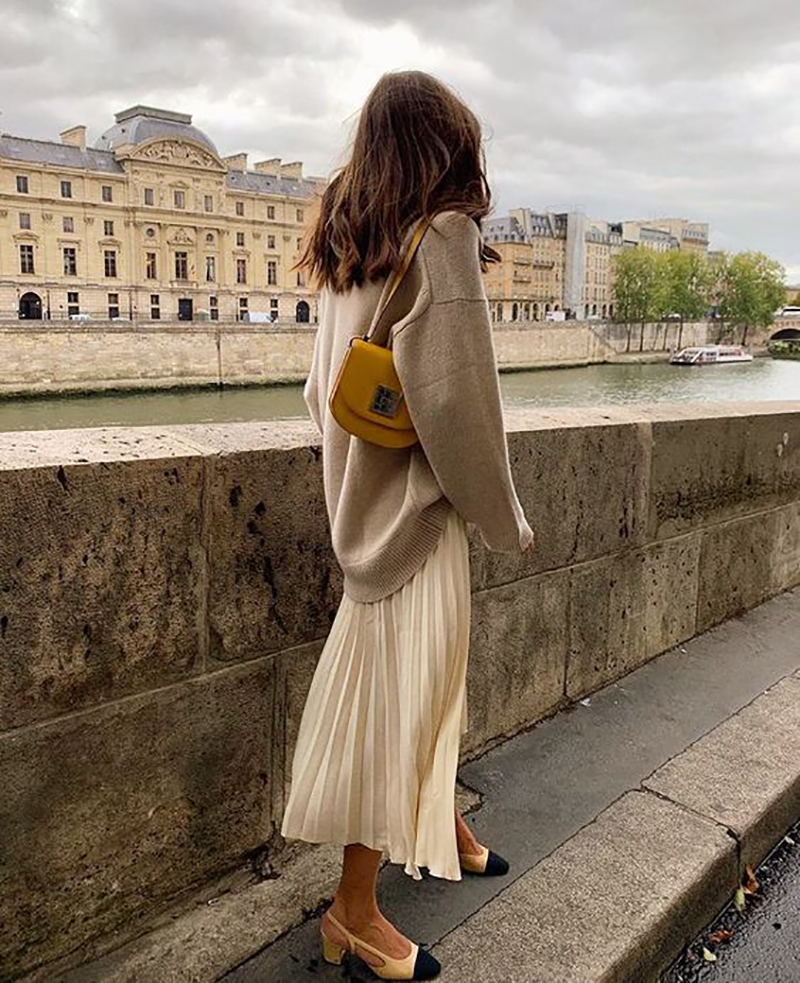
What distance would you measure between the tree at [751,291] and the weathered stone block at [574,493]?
90120mm

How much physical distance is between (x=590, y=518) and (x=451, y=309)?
1652 millimetres

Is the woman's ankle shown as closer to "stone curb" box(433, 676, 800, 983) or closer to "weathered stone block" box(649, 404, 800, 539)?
"stone curb" box(433, 676, 800, 983)

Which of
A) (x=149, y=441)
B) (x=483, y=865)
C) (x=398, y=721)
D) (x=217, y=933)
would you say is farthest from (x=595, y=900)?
(x=149, y=441)

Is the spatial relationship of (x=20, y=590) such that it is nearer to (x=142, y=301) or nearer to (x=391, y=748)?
(x=391, y=748)

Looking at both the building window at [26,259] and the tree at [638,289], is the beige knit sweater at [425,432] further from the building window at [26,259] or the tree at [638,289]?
the tree at [638,289]

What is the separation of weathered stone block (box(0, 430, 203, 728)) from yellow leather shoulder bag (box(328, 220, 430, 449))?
1.48 ft

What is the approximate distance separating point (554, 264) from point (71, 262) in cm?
5456

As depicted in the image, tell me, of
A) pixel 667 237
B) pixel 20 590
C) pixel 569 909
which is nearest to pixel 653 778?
pixel 569 909

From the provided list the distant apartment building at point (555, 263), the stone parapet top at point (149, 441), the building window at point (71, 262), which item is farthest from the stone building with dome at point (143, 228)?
the stone parapet top at point (149, 441)

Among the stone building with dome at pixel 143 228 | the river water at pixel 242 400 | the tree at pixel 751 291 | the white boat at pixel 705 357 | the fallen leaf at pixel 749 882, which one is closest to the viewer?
the fallen leaf at pixel 749 882

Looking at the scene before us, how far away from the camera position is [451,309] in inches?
56.9

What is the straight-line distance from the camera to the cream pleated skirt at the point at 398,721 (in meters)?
1.64

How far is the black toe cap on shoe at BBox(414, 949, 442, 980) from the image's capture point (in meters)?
1.71

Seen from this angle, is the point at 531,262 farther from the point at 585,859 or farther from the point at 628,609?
the point at 585,859
